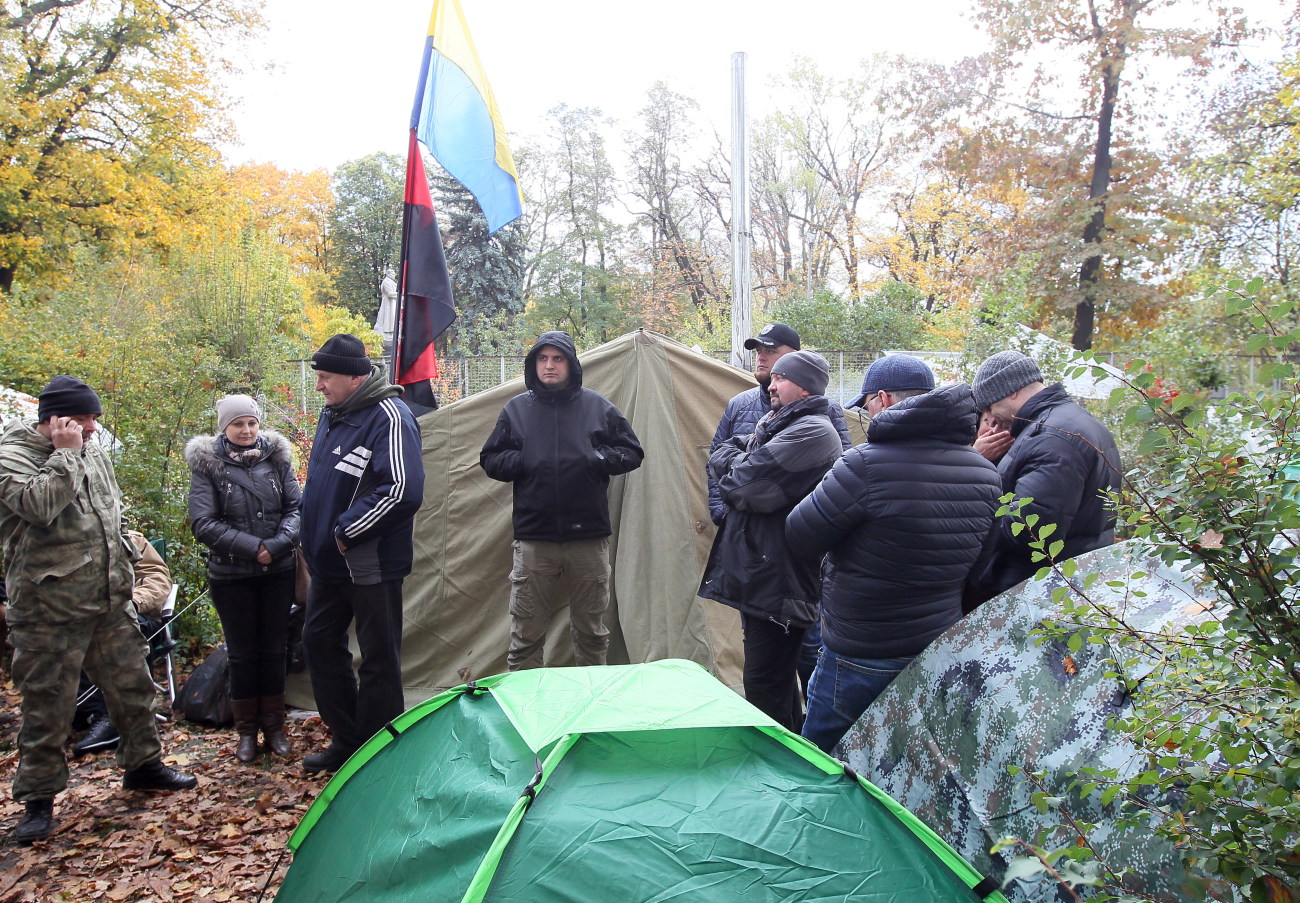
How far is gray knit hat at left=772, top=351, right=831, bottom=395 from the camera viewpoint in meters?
3.42

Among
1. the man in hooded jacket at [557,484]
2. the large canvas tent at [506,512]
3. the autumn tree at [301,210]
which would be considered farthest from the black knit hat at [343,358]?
the autumn tree at [301,210]

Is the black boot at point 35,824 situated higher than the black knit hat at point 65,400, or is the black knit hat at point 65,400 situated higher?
the black knit hat at point 65,400

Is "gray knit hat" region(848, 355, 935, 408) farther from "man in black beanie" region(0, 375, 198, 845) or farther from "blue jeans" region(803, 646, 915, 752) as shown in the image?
"man in black beanie" region(0, 375, 198, 845)

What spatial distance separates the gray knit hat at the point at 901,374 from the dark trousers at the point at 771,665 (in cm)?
97

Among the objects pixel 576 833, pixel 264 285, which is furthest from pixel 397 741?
pixel 264 285

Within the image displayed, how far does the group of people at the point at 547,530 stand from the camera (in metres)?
2.73

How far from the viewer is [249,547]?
3967 millimetres

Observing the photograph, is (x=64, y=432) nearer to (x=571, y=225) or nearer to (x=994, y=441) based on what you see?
(x=994, y=441)

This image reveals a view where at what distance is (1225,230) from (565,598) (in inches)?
546

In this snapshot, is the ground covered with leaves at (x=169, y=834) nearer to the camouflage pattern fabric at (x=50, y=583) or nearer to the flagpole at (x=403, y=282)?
the camouflage pattern fabric at (x=50, y=583)

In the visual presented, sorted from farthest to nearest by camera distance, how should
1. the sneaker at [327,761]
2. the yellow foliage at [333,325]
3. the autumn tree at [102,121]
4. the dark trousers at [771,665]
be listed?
1. the yellow foliage at [333,325]
2. the autumn tree at [102,121]
3. the sneaker at [327,761]
4. the dark trousers at [771,665]

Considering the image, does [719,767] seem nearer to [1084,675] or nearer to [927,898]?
[927,898]

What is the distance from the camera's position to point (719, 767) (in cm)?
202

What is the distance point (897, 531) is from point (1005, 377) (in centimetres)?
93
